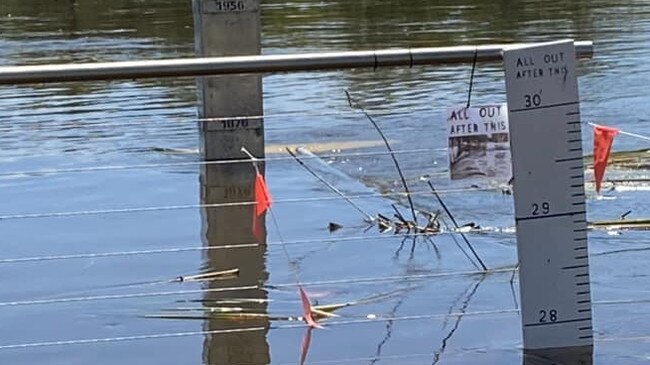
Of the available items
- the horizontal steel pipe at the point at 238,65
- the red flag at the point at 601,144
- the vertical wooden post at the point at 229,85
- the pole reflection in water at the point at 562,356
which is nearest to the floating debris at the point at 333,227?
the vertical wooden post at the point at 229,85

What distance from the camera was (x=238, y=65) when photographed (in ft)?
16.5

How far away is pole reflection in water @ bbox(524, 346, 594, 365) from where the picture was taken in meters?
5.27

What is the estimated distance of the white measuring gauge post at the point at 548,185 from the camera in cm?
504

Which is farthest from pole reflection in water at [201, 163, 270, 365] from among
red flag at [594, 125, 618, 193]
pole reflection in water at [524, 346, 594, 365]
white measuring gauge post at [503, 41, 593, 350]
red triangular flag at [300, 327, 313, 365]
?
red flag at [594, 125, 618, 193]

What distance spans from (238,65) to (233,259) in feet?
9.75

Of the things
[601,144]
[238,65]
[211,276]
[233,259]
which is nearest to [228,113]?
[233,259]

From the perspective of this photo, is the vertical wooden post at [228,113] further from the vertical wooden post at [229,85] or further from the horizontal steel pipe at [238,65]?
the horizontal steel pipe at [238,65]

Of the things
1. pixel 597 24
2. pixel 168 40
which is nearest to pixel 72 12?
pixel 168 40

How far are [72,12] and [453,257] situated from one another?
19.2 meters

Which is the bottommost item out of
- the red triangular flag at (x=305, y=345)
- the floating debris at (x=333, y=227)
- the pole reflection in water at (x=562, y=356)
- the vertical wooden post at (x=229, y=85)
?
the floating debris at (x=333, y=227)

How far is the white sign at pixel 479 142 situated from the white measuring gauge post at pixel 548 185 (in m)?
0.05

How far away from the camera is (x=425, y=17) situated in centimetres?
2247

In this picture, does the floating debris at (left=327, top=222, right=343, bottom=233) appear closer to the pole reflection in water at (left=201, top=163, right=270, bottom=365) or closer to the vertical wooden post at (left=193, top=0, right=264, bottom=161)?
the pole reflection in water at (left=201, top=163, right=270, bottom=365)

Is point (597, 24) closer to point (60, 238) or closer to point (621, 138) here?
point (621, 138)
